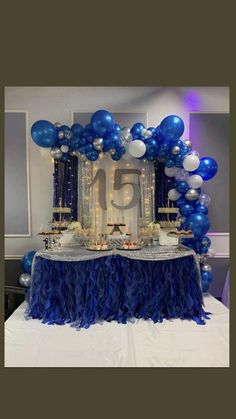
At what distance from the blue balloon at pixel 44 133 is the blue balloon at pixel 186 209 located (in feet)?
6.32

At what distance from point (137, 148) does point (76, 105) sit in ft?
4.10

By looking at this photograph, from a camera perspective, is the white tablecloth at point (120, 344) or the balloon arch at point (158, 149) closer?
the white tablecloth at point (120, 344)

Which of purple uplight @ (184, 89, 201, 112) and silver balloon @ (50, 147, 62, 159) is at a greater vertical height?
purple uplight @ (184, 89, 201, 112)

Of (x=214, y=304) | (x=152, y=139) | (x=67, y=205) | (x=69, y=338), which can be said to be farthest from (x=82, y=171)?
(x=214, y=304)

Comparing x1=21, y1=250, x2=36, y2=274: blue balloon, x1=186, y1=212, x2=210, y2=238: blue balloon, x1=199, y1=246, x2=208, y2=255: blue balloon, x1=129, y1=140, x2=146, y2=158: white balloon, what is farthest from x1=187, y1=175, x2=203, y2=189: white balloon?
x1=21, y1=250, x2=36, y2=274: blue balloon

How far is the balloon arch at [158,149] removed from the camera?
3723mm

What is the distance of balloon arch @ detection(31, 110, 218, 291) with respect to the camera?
12.2 ft

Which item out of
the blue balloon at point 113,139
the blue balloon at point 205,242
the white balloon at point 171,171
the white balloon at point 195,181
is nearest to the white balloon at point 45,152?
the blue balloon at point 113,139

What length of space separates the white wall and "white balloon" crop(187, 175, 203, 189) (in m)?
0.85

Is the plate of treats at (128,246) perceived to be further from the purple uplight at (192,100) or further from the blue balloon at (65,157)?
the purple uplight at (192,100)

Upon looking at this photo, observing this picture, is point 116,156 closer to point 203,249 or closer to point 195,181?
point 195,181

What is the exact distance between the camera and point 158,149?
3846mm

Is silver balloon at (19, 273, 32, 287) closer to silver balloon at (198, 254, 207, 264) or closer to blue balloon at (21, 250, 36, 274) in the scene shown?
blue balloon at (21, 250, 36, 274)

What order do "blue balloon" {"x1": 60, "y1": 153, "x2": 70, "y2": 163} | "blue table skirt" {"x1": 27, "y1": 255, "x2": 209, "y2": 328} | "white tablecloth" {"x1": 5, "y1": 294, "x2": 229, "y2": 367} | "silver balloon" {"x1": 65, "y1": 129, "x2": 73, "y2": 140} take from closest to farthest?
"white tablecloth" {"x1": 5, "y1": 294, "x2": 229, "y2": 367}
"blue table skirt" {"x1": 27, "y1": 255, "x2": 209, "y2": 328}
"silver balloon" {"x1": 65, "y1": 129, "x2": 73, "y2": 140}
"blue balloon" {"x1": 60, "y1": 153, "x2": 70, "y2": 163}
